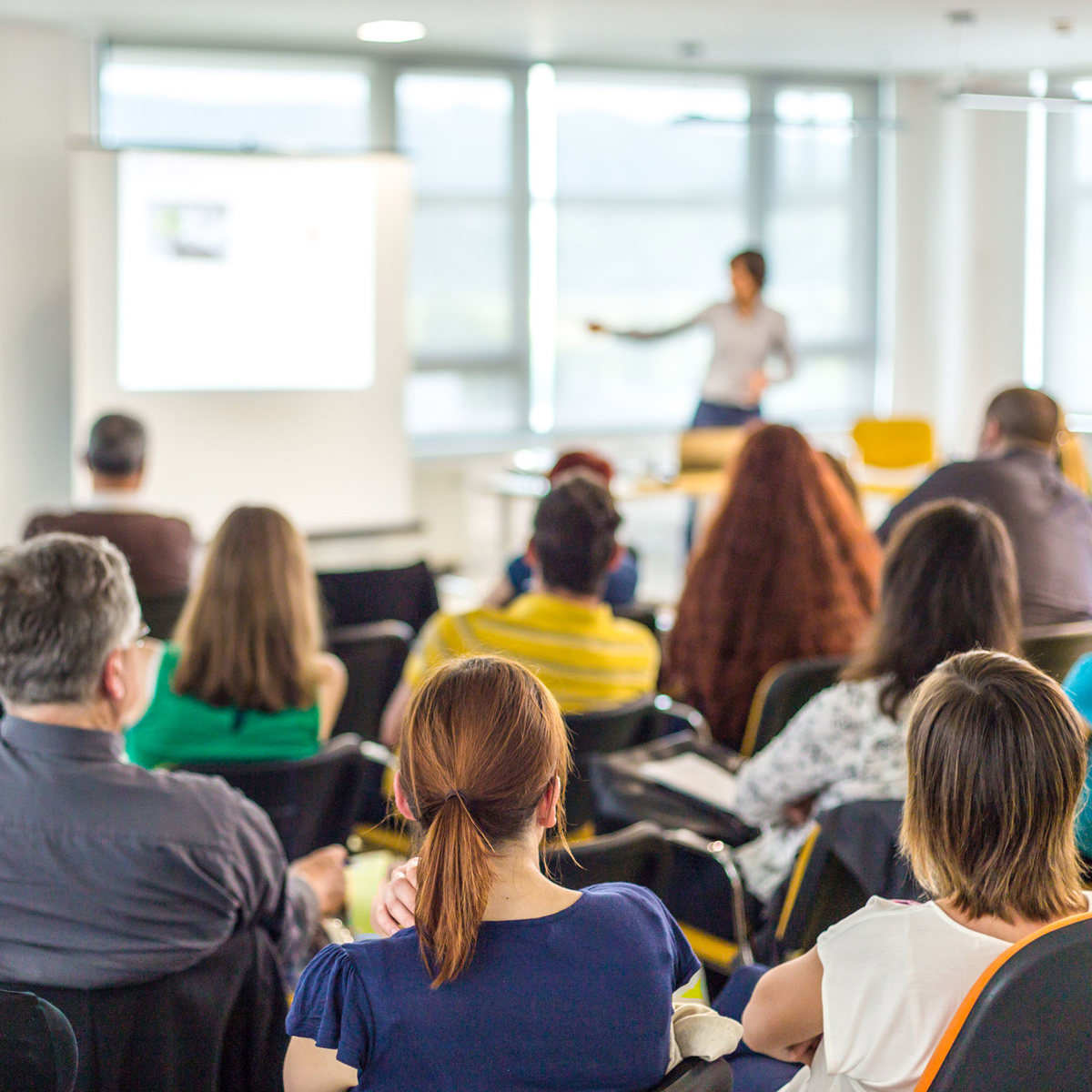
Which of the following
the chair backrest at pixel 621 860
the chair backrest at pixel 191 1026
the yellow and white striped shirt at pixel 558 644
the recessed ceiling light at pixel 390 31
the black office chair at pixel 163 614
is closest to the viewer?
the chair backrest at pixel 191 1026

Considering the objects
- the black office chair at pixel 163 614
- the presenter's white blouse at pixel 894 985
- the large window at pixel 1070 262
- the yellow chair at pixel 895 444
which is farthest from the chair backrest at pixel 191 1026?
the large window at pixel 1070 262

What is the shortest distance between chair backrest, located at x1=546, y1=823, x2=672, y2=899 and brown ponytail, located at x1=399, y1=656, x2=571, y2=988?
1.85 ft

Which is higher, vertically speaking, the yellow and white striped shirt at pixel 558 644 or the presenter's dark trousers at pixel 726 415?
the presenter's dark trousers at pixel 726 415

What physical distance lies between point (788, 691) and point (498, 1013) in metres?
1.54

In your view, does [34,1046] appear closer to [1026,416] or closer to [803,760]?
[803,760]

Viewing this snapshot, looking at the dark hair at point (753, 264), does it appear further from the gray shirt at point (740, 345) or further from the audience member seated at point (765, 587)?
the audience member seated at point (765, 587)

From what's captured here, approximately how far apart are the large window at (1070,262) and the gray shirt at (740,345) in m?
2.71

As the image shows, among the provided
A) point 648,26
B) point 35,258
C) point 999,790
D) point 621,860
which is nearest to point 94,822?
point 621,860

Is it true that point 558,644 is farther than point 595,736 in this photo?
Yes

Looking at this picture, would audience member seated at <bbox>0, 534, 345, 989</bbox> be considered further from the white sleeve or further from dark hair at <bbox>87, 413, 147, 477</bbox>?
dark hair at <bbox>87, 413, 147, 477</bbox>

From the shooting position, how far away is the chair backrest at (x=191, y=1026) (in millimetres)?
1662

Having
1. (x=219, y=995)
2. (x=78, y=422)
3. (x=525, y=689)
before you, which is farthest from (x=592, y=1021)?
(x=78, y=422)

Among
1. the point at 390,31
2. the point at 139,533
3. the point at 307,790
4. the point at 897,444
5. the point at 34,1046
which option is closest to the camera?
the point at 34,1046

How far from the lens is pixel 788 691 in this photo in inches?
107
